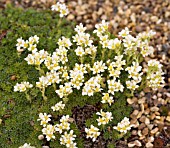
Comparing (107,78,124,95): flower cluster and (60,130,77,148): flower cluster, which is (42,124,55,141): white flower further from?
(107,78,124,95): flower cluster

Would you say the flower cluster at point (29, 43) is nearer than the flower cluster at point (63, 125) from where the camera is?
No

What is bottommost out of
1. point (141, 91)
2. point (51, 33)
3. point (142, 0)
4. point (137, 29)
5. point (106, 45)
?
point (141, 91)

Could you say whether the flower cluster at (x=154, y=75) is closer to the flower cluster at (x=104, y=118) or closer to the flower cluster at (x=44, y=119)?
the flower cluster at (x=104, y=118)

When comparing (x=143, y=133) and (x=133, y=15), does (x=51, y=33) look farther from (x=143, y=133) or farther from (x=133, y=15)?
(x=143, y=133)

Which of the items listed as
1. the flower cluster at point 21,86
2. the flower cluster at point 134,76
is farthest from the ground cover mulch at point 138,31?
the flower cluster at point 21,86

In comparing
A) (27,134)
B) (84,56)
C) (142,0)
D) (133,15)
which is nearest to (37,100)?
(27,134)

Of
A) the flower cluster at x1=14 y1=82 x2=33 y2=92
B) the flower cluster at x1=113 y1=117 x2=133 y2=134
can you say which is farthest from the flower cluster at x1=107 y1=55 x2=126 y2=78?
the flower cluster at x1=14 y1=82 x2=33 y2=92

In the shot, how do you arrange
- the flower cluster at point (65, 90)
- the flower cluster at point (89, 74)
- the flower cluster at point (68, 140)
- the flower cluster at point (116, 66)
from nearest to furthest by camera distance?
the flower cluster at point (68, 140)
the flower cluster at point (89, 74)
the flower cluster at point (65, 90)
the flower cluster at point (116, 66)

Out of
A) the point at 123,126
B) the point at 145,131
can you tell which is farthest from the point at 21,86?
the point at 145,131
